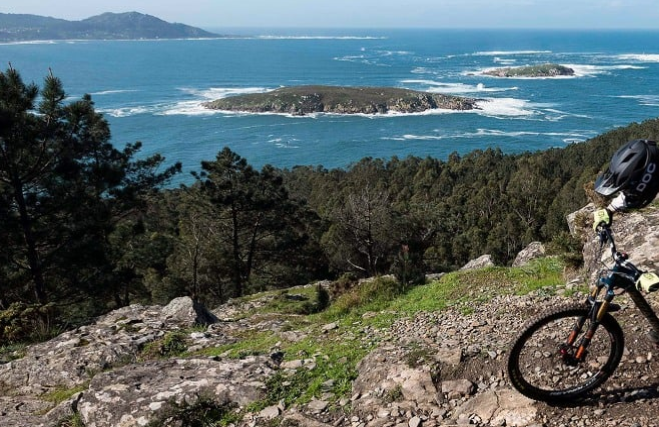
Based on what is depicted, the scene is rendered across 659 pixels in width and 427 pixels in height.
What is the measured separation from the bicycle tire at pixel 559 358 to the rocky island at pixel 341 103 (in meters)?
124

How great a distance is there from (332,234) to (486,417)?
30.6 metres

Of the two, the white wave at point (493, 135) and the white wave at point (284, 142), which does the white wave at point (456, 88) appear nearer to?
the white wave at point (493, 135)

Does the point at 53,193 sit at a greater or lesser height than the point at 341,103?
lesser

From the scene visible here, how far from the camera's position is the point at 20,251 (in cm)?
1642

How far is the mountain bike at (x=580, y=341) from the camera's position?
4.02m

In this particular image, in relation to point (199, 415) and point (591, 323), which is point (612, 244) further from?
point (199, 415)

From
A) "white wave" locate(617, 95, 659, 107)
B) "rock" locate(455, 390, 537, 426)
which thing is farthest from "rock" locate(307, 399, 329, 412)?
"white wave" locate(617, 95, 659, 107)

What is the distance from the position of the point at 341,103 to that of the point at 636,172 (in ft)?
429

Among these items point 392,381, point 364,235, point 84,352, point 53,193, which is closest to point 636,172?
point 392,381

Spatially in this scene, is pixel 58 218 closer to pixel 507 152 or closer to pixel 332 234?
pixel 332 234

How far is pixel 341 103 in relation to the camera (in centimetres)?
13112

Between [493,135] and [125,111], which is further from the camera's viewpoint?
[125,111]

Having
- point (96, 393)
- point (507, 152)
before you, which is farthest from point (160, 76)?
point (96, 393)

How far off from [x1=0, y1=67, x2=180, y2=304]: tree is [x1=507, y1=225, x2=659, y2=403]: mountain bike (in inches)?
586
